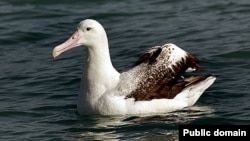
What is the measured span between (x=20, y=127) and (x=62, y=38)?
6.43 metres

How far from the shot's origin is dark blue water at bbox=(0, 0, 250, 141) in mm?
13805

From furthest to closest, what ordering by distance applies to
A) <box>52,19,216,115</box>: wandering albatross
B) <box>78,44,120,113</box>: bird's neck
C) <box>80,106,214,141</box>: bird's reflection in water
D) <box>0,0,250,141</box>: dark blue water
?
<box>78,44,120,113</box>: bird's neck < <box>52,19,216,115</box>: wandering albatross < <box>0,0,250,141</box>: dark blue water < <box>80,106,214,141</box>: bird's reflection in water

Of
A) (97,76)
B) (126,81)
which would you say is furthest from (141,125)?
(97,76)

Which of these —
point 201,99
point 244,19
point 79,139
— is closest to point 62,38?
point 244,19

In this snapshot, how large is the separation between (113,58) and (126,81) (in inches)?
150

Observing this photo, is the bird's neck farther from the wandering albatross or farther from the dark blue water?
the dark blue water

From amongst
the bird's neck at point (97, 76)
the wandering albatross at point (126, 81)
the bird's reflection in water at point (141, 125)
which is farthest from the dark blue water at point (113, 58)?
the bird's neck at point (97, 76)

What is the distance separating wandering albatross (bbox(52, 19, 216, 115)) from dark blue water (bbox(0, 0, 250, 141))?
194mm

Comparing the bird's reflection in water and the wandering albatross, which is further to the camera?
the wandering albatross

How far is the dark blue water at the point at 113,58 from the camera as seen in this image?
45.3 feet

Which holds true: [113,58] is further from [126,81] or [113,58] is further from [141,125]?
[141,125]

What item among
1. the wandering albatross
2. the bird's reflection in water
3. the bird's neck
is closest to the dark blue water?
the bird's reflection in water

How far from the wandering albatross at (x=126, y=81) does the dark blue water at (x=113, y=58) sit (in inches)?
7.6

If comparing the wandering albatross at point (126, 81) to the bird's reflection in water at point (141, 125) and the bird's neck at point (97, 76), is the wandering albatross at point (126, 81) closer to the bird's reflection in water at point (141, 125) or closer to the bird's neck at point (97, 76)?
the bird's neck at point (97, 76)
